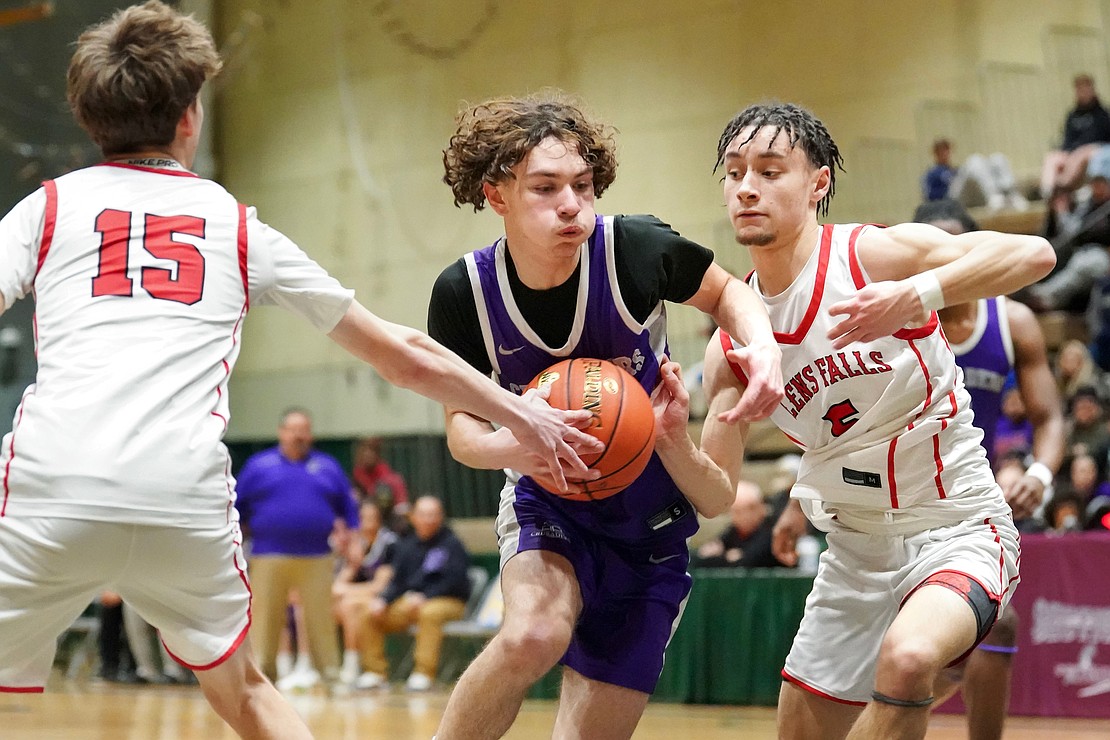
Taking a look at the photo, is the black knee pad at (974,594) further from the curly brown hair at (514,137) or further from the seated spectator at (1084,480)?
the seated spectator at (1084,480)

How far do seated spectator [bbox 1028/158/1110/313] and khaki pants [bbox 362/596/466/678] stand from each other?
6.18 m

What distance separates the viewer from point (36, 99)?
18.5m

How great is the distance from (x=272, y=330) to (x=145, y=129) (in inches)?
682

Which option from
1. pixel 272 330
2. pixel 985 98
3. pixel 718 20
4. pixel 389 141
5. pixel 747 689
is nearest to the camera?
pixel 747 689

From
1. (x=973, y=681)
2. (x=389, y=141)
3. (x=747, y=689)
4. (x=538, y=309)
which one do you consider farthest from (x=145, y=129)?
(x=389, y=141)

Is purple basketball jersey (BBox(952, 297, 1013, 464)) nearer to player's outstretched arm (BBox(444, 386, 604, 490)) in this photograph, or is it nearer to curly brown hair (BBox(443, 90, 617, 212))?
curly brown hair (BBox(443, 90, 617, 212))

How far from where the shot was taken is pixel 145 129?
3.43 metres

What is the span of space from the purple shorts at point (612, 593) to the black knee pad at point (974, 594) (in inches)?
32.5

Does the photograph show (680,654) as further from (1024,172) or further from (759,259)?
(1024,172)

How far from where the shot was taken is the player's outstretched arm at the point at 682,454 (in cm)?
411

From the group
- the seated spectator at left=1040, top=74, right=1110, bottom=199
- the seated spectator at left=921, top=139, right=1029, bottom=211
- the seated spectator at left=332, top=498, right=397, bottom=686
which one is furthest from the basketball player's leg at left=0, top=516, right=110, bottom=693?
the seated spectator at left=921, top=139, right=1029, bottom=211

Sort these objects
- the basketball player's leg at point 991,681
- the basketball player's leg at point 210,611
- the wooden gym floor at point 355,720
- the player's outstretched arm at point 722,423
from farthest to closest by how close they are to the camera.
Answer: the wooden gym floor at point 355,720
the basketball player's leg at point 991,681
the player's outstretched arm at point 722,423
the basketball player's leg at point 210,611

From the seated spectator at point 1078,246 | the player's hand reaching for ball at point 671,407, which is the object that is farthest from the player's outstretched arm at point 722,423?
the seated spectator at point 1078,246

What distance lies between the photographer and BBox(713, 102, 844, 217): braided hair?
4586mm
